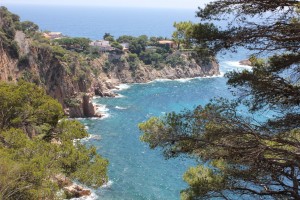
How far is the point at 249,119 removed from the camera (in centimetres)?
993

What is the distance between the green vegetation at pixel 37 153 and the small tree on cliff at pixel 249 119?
17.6ft

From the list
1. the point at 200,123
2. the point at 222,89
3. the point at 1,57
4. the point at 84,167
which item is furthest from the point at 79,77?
the point at 200,123

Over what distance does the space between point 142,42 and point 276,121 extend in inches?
3193

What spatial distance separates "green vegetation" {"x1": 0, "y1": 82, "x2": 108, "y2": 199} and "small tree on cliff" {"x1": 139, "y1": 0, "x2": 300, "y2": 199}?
5.35 metres

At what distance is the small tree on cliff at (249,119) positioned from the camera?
353 inches

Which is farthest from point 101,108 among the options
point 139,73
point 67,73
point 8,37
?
point 139,73

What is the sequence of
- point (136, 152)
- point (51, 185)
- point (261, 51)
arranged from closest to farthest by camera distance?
point (261, 51), point (51, 185), point (136, 152)

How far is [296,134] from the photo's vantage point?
10.2 metres

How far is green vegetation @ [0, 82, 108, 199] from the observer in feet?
41.8

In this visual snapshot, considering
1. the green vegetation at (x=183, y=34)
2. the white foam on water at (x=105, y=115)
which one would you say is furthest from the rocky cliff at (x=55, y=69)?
the green vegetation at (x=183, y=34)

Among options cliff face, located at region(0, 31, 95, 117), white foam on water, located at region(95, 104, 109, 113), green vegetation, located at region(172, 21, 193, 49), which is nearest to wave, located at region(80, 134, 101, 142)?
cliff face, located at region(0, 31, 95, 117)

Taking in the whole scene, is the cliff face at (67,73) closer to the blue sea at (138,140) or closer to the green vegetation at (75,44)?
the blue sea at (138,140)

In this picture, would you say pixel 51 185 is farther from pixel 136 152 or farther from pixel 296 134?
pixel 136 152

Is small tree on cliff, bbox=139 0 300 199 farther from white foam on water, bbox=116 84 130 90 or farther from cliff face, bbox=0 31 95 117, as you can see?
white foam on water, bbox=116 84 130 90
